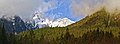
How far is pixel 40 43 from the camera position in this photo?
18312 cm

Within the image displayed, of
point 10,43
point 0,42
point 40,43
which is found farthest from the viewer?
point 40,43

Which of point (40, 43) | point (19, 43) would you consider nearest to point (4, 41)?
point (19, 43)

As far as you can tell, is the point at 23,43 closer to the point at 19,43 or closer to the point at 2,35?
the point at 19,43

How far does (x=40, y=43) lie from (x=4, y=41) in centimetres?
6056

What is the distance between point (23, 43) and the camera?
156 m

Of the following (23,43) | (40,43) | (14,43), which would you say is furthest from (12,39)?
(40,43)

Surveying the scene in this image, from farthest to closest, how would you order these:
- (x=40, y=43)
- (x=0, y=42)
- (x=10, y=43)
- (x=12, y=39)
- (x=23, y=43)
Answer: (x=40, y=43)
(x=23, y=43)
(x=12, y=39)
(x=10, y=43)
(x=0, y=42)

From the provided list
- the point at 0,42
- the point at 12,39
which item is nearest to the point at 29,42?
the point at 12,39

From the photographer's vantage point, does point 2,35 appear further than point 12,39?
No

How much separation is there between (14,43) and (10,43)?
25.5ft

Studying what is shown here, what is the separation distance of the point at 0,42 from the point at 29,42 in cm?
3971

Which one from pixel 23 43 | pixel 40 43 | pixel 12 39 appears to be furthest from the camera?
pixel 40 43

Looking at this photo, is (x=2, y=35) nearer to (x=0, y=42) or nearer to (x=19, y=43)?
(x=0, y=42)

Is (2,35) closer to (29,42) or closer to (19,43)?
(19,43)
